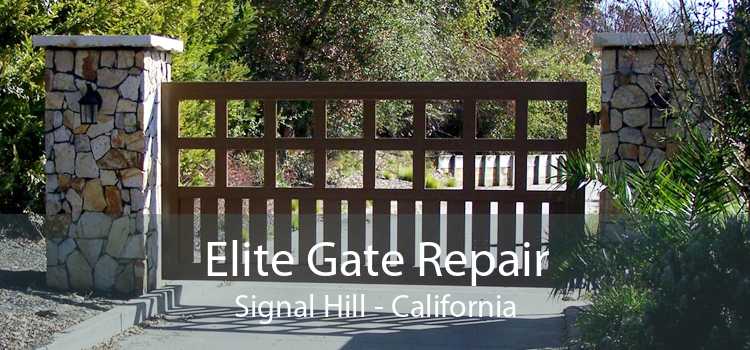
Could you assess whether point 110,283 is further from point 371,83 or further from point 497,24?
point 497,24

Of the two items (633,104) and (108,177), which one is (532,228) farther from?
(108,177)

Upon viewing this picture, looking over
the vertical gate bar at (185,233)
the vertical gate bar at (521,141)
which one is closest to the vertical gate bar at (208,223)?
the vertical gate bar at (185,233)

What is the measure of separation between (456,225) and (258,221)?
1.75m

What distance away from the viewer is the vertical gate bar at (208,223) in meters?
9.32

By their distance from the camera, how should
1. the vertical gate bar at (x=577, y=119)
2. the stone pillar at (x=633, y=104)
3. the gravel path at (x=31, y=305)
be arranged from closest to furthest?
1. the gravel path at (x=31, y=305)
2. the stone pillar at (x=633, y=104)
3. the vertical gate bar at (x=577, y=119)

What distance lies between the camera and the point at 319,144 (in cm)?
902

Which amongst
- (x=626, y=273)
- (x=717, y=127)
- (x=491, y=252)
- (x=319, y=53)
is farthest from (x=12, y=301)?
(x=319, y=53)

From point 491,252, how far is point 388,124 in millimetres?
9471

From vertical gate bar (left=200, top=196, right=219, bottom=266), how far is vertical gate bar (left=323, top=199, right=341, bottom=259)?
0.99 meters

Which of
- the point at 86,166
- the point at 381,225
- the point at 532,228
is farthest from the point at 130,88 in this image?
the point at 532,228

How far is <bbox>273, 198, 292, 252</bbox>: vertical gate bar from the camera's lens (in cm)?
912

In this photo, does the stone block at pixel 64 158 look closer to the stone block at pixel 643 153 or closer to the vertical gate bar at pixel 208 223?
the vertical gate bar at pixel 208 223

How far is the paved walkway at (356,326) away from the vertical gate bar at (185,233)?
0.30 m

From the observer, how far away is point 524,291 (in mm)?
9805
